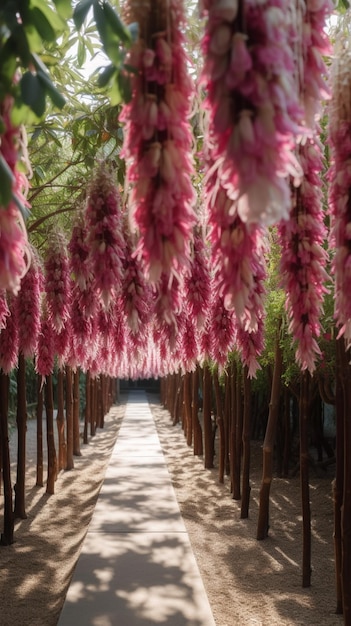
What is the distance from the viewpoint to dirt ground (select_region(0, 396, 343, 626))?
196 inches

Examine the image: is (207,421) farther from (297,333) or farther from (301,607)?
(297,333)

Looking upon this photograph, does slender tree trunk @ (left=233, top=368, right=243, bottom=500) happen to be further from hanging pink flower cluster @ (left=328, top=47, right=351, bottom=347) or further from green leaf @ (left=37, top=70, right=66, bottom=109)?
green leaf @ (left=37, top=70, right=66, bottom=109)

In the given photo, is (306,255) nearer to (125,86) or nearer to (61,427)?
(125,86)

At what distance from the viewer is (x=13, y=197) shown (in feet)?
4.35

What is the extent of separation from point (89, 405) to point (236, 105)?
1523 cm

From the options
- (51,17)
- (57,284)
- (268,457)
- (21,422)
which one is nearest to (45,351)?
(21,422)

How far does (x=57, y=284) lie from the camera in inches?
148

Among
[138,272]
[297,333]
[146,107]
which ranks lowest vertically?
[297,333]

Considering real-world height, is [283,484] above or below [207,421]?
below

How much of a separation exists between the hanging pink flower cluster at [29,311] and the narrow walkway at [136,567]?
62.0 inches

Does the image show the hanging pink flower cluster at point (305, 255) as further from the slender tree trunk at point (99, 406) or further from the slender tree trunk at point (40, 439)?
the slender tree trunk at point (99, 406)

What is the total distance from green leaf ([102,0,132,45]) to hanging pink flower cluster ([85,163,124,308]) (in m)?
0.75

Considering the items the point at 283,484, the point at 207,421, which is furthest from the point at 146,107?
the point at 207,421

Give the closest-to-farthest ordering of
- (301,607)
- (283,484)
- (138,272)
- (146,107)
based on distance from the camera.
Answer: (146,107) < (138,272) < (301,607) < (283,484)
